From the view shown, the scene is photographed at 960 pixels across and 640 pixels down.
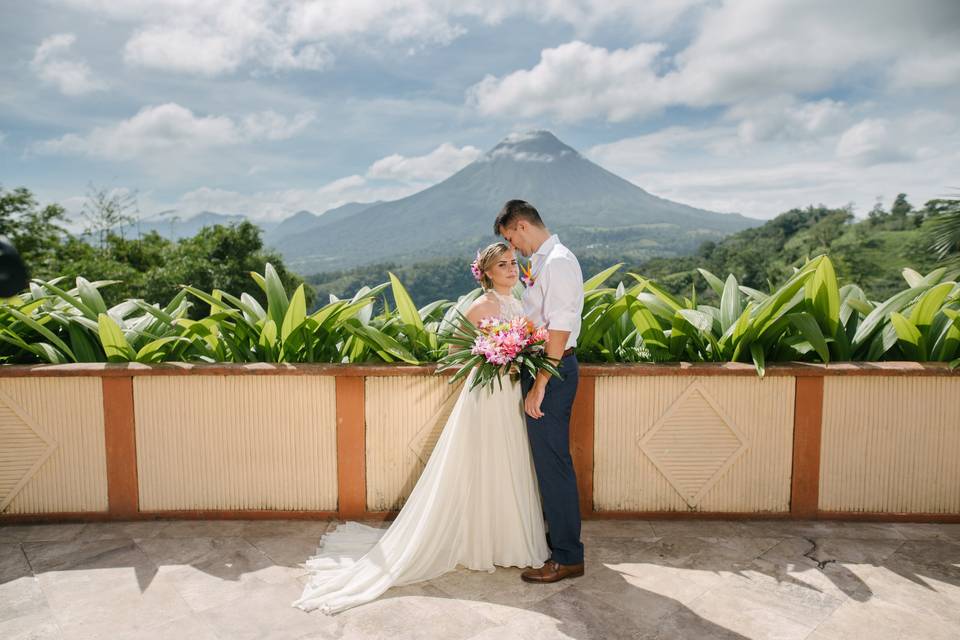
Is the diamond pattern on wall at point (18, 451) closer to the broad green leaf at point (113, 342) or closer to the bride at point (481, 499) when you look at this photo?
the broad green leaf at point (113, 342)

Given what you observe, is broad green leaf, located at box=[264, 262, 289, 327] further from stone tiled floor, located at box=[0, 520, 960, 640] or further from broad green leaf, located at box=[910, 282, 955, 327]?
broad green leaf, located at box=[910, 282, 955, 327]

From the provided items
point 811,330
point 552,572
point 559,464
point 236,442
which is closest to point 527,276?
point 559,464

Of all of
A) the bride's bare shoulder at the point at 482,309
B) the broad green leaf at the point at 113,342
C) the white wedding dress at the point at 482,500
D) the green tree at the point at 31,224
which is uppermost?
A: the green tree at the point at 31,224

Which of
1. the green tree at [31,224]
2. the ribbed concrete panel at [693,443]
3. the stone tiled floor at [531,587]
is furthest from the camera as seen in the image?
the green tree at [31,224]

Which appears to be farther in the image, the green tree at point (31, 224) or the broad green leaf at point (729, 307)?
the green tree at point (31, 224)

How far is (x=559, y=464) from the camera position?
2705 mm

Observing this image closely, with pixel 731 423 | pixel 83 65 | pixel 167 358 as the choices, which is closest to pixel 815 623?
pixel 731 423

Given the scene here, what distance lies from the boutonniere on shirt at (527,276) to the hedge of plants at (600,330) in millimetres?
584

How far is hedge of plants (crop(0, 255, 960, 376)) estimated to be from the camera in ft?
10.6

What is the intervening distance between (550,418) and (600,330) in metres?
0.75

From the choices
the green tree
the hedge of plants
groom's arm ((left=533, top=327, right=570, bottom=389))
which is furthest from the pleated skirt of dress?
the green tree

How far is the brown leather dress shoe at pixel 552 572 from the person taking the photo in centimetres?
265

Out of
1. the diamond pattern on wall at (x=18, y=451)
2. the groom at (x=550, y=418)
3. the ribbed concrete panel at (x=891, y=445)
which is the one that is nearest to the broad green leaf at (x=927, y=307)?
the ribbed concrete panel at (x=891, y=445)

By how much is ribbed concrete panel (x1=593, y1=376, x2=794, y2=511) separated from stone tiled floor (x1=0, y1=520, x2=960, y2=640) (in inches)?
5.8
